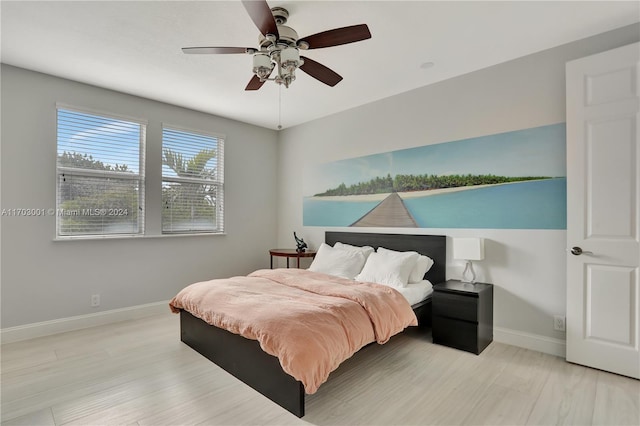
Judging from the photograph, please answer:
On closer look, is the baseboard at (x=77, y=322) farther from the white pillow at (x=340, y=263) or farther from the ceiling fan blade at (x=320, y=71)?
the ceiling fan blade at (x=320, y=71)

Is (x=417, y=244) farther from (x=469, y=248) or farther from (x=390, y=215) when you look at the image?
(x=469, y=248)

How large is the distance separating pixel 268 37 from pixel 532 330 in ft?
11.0

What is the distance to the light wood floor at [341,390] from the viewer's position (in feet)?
6.56

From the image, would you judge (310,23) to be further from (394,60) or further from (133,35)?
(133,35)

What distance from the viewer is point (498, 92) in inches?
128

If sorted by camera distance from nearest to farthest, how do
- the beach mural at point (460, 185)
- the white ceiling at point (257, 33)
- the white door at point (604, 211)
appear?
the white ceiling at point (257, 33), the white door at point (604, 211), the beach mural at point (460, 185)

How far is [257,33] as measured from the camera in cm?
265

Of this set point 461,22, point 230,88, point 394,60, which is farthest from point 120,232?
point 461,22

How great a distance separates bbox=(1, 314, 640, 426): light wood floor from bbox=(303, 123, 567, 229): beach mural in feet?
4.26

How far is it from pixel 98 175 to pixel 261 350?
117 inches

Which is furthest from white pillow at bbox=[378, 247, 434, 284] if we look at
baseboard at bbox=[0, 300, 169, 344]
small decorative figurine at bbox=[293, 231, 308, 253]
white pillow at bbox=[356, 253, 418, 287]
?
baseboard at bbox=[0, 300, 169, 344]

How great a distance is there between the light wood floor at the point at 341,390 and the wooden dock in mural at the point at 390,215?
146 cm

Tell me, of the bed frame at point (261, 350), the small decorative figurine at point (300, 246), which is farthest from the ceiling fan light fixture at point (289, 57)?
the small decorative figurine at point (300, 246)

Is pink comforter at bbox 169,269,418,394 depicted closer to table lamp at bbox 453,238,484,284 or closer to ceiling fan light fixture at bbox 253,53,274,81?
table lamp at bbox 453,238,484,284
